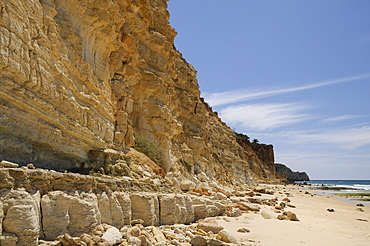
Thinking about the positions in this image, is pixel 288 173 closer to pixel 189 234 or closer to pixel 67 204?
pixel 189 234

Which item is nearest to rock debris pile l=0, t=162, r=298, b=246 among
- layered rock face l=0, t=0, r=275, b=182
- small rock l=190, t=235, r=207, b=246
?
small rock l=190, t=235, r=207, b=246

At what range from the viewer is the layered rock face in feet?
23.9

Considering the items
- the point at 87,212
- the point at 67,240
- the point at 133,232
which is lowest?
the point at 133,232

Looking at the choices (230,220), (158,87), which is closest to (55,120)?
(230,220)

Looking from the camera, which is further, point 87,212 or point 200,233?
point 200,233

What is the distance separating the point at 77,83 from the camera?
35.6 feet

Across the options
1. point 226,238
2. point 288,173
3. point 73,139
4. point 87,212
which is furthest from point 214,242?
point 288,173

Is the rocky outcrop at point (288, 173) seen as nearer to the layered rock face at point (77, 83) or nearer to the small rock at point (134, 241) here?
the layered rock face at point (77, 83)

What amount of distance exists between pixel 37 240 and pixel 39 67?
5031mm

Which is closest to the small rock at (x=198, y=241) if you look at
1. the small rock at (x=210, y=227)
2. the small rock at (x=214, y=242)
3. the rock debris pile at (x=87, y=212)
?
the rock debris pile at (x=87, y=212)

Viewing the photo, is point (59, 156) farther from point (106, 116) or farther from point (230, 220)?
point (230, 220)

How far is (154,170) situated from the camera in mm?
16594

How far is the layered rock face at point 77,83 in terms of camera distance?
7289 mm

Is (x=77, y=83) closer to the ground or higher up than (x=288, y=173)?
higher up
